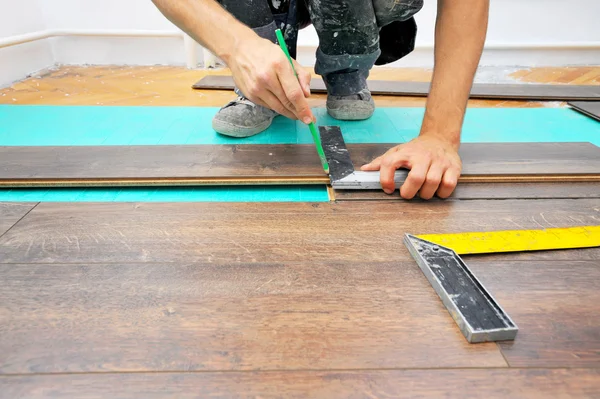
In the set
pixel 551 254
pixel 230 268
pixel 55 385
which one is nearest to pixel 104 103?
pixel 230 268

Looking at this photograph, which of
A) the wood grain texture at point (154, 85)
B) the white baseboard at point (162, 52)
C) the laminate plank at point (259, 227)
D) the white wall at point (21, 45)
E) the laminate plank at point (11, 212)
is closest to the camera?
the laminate plank at point (259, 227)

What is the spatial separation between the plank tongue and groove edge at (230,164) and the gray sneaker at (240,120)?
0.16m

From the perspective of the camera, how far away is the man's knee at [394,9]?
158cm

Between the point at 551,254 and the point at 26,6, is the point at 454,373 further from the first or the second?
the point at 26,6

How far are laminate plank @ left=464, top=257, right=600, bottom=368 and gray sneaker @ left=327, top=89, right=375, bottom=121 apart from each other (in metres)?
1.13

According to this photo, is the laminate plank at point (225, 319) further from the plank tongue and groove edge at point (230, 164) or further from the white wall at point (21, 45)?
the white wall at point (21, 45)

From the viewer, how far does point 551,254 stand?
0.92m

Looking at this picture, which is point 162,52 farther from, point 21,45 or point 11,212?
point 11,212

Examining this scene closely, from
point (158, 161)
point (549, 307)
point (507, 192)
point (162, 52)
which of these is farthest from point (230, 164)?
point (162, 52)

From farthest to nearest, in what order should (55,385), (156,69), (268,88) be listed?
(156,69) → (268,88) → (55,385)

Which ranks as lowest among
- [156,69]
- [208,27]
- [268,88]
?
[156,69]

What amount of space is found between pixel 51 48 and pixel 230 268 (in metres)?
2.89

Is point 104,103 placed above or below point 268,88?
below

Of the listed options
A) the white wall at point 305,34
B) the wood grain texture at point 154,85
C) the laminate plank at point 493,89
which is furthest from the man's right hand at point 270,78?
the white wall at point 305,34
